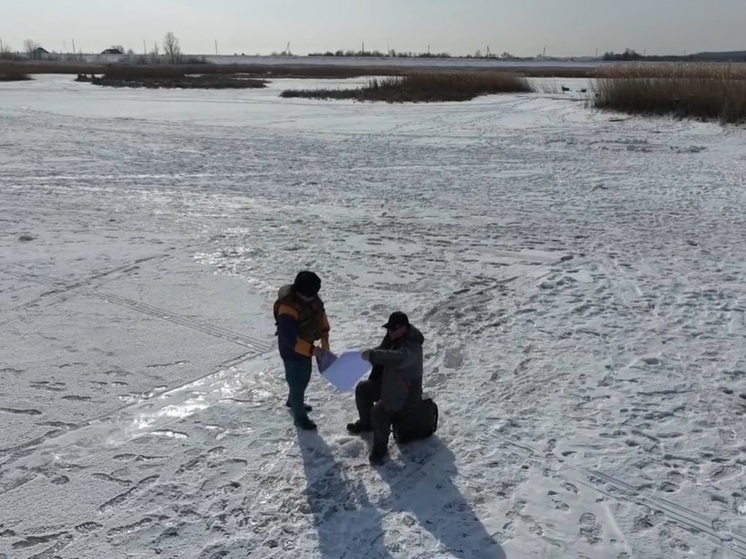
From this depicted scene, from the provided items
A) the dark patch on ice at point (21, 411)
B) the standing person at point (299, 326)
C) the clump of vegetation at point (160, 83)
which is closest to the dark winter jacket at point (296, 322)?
the standing person at point (299, 326)

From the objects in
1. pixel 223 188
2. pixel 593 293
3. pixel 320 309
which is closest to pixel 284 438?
pixel 320 309

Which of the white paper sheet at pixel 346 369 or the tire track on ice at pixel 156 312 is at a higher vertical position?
the white paper sheet at pixel 346 369

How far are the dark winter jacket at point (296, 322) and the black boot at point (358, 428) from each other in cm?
56

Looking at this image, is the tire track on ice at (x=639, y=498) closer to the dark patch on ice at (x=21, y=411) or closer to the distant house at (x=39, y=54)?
the dark patch on ice at (x=21, y=411)

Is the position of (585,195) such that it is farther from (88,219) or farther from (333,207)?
(88,219)

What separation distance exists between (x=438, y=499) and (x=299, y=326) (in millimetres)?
1297

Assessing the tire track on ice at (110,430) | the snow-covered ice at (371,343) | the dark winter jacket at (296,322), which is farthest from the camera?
the dark winter jacket at (296,322)

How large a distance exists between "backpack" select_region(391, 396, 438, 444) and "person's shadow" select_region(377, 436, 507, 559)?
0.18 feet

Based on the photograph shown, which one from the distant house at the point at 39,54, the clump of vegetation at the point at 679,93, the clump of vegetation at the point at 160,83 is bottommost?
the clump of vegetation at the point at 679,93

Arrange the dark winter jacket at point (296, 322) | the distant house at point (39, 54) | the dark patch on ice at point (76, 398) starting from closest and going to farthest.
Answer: the dark winter jacket at point (296, 322)
the dark patch on ice at point (76, 398)
the distant house at point (39, 54)

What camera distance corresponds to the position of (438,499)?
374 cm

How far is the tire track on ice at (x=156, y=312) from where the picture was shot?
5.78m

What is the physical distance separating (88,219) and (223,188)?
9.45ft

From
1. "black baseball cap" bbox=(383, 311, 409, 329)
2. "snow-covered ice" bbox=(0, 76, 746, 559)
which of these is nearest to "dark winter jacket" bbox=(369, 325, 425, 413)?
"black baseball cap" bbox=(383, 311, 409, 329)
